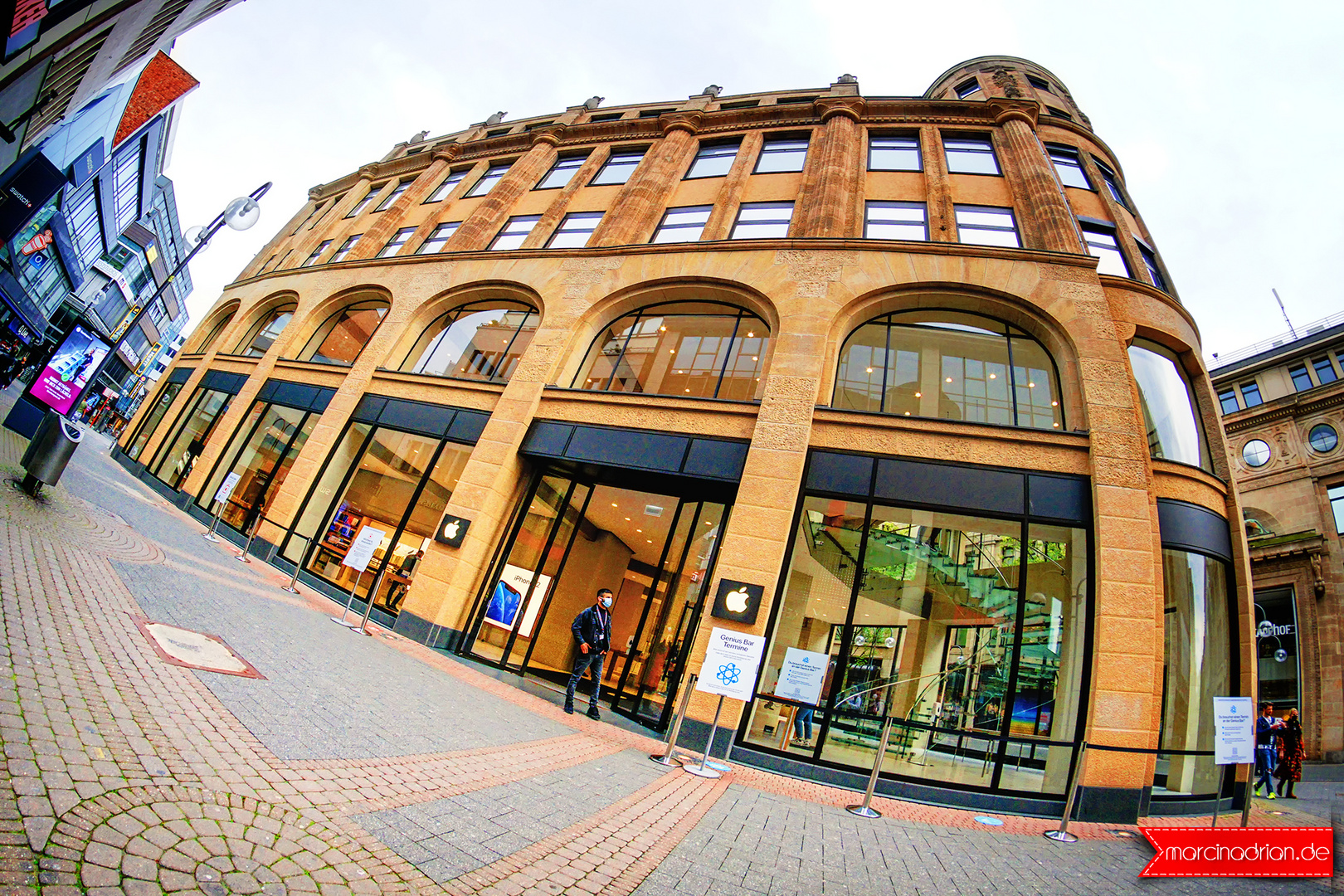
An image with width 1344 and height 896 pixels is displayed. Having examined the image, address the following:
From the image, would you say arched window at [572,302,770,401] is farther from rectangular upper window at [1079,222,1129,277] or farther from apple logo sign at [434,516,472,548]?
rectangular upper window at [1079,222,1129,277]

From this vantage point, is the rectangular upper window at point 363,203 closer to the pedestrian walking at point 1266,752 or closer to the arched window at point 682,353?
the arched window at point 682,353

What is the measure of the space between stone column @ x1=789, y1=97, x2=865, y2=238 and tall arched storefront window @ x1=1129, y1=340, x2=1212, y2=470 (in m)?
7.53

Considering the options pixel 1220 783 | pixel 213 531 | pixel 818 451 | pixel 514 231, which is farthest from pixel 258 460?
pixel 1220 783

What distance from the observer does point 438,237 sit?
65.2ft

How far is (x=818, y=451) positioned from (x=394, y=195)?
25253mm

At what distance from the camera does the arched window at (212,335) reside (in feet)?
78.6

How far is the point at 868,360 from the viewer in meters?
12.0

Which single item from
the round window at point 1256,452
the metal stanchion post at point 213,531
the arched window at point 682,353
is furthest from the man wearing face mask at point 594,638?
the round window at point 1256,452

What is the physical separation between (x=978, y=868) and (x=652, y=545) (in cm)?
751

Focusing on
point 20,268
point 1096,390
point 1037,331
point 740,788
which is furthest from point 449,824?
point 20,268

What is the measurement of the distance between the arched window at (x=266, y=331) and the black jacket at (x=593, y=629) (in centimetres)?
2019

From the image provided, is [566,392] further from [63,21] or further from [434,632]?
[63,21]

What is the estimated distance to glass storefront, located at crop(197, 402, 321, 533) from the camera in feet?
51.7

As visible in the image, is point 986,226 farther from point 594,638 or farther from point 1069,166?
point 594,638
